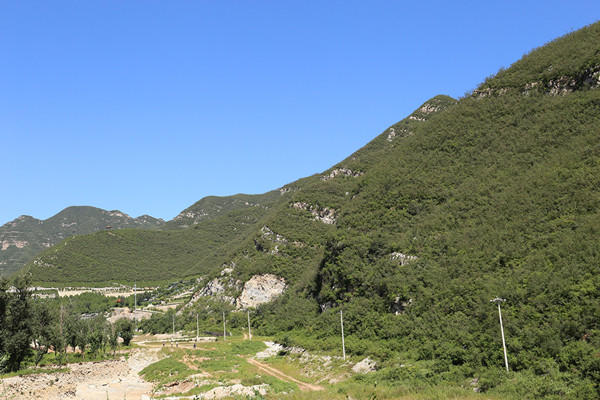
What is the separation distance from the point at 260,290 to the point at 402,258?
58565 millimetres

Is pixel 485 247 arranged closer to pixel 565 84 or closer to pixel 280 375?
pixel 280 375

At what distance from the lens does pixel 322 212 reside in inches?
4980

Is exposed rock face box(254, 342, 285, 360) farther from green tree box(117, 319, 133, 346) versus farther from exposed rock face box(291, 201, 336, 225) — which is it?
exposed rock face box(291, 201, 336, 225)

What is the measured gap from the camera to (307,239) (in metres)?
118

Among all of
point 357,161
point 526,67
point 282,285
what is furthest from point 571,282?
point 357,161

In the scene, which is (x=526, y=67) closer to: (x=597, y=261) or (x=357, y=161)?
(x=597, y=261)

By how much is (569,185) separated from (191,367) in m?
43.3

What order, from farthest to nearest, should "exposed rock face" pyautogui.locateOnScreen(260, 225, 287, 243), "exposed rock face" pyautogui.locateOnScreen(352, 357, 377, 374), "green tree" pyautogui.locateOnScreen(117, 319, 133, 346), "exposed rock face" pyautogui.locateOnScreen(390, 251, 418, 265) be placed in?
"exposed rock face" pyautogui.locateOnScreen(260, 225, 287, 243)
"green tree" pyautogui.locateOnScreen(117, 319, 133, 346)
"exposed rock face" pyautogui.locateOnScreen(390, 251, 418, 265)
"exposed rock face" pyautogui.locateOnScreen(352, 357, 377, 374)

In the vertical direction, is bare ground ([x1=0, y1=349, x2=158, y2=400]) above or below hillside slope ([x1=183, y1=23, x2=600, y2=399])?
below

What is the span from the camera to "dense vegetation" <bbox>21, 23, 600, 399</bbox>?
104ft

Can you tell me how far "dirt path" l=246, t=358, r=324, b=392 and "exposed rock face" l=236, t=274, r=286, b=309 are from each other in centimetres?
4879

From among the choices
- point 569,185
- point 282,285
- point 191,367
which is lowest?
point 191,367

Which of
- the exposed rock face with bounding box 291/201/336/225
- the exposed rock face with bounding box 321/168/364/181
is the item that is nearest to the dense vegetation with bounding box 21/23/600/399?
the exposed rock face with bounding box 291/201/336/225

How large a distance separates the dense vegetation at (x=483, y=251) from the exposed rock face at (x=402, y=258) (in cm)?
19
